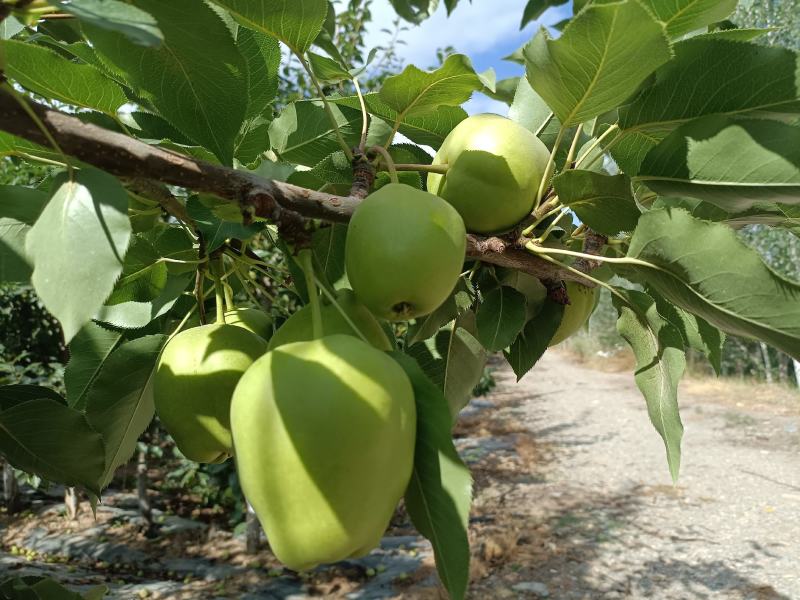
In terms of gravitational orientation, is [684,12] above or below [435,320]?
above

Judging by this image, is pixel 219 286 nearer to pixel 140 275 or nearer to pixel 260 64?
pixel 140 275

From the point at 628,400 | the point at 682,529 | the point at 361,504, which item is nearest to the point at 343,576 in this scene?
the point at 682,529

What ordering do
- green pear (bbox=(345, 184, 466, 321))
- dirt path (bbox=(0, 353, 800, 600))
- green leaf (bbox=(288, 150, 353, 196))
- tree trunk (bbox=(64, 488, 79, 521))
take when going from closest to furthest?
green pear (bbox=(345, 184, 466, 321)) → green leaf (bbox=(288, 150, 353, 196)) → dirt path (bbox=(0, 353, 800, 600)) → tree trunk (bbox=(64, 488, 79, 521))

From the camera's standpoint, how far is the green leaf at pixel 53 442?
68 centimetres

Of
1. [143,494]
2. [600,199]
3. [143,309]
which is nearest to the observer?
[600,199]

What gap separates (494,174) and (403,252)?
23cm

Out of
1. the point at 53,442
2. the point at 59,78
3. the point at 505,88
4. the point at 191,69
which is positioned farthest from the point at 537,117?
the point at 53,442

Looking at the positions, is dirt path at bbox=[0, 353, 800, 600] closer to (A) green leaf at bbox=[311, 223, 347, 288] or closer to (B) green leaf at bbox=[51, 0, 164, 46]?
(A) green leaf at bbox=[311, 223, 347, 288]

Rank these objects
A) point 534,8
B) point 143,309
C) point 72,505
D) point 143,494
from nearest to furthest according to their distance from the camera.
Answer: point 143,309 → point 534,8 → point 143,494 → point 72,505

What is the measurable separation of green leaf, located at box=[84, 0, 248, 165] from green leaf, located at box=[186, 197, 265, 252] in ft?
0.20

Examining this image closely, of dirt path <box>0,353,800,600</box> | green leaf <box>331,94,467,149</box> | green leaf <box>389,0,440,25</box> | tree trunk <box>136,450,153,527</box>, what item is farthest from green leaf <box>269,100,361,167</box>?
tree trunk <box>136,450,153,527</box>

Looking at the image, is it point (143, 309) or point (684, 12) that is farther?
point (143, 309)

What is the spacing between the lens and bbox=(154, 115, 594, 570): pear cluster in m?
0.42

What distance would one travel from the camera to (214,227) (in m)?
0.62
